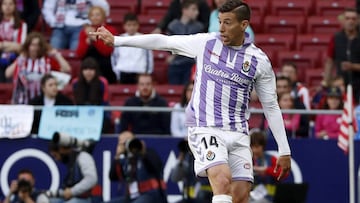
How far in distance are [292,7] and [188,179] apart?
533cm

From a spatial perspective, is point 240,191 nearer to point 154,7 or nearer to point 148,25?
point 148,25

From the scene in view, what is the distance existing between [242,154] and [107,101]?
5523mm

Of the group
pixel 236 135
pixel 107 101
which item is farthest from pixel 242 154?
pixel 107 101

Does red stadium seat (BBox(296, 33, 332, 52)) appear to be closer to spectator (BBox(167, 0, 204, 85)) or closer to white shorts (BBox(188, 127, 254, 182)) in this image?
spectator (BBox(167, 0, 204, 85))

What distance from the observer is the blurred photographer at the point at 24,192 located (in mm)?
15945

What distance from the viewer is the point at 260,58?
40.3ft

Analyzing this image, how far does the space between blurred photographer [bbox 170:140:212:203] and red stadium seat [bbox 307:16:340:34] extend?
4844 millimetres

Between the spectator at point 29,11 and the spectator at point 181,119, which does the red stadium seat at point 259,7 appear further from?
the spectator at point 181,119

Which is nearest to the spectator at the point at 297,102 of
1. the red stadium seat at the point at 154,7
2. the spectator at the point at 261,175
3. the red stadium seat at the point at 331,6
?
the spectator at the point at 261,175

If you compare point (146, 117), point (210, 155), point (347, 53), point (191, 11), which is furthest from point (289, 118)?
point (210, 155)

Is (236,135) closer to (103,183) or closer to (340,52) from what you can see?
(103,183)

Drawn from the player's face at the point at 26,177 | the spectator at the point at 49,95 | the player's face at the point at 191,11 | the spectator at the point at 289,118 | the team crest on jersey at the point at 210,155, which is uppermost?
the player's face at the point at 191,11

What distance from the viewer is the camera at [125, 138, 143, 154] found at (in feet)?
52.4

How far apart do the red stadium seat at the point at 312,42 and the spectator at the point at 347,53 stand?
51.8 inches
